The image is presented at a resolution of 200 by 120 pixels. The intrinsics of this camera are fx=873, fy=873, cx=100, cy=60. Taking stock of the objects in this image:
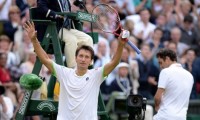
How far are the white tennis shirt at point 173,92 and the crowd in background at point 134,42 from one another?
3.75 m

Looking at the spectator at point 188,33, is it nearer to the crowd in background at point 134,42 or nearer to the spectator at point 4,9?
the crowd in background at point 134,42

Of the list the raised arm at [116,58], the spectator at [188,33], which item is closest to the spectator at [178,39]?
the spectator at [188,33]

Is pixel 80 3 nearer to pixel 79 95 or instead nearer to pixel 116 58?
pixel 116 58

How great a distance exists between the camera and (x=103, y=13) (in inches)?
502

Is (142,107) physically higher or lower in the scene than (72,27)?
lower

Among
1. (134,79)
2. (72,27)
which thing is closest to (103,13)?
(72,27)

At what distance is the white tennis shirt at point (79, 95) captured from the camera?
11086 mm

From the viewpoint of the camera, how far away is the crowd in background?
59.7ft

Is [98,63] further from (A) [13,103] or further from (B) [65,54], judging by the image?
(B) [65,54]

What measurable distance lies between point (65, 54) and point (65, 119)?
2.26 meters

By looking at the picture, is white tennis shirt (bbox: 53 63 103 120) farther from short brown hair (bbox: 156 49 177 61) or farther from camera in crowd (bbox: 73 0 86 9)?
camera in crowd (bbox: 73 0 86 9)

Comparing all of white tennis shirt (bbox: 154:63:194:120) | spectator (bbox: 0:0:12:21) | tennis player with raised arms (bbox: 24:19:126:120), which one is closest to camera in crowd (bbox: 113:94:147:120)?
white tennis shirt (bbox: 154:63:194:120)

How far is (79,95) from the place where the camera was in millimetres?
11141

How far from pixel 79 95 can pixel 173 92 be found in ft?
6.84
